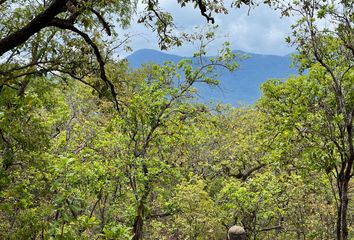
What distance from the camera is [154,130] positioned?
15969mm

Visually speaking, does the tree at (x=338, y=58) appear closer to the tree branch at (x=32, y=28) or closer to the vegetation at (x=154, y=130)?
the vegetation at (x=154, y=130)

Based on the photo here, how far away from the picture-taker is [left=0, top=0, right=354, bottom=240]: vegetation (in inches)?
334

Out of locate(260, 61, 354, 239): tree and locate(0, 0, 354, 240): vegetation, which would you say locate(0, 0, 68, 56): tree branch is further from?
locate(260, 61, 354, 239): tree

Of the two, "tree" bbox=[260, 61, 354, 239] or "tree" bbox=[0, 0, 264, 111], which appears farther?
"tree" bbox=[260, 61, 354, 239]

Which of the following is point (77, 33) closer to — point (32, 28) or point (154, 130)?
point (32, 28)

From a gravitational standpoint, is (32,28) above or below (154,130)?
below

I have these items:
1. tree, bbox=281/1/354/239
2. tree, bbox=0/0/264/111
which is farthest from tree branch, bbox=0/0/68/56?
tree, bbox=281/1/354/239

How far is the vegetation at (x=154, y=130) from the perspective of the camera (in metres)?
8.48

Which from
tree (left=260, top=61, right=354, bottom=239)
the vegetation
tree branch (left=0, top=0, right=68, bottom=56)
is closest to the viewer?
tree branch (left=0, top=0, right=68, bottom=56)

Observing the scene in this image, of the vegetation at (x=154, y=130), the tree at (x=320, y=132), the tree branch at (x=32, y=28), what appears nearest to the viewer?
the tree branch at (x=32, y=28)

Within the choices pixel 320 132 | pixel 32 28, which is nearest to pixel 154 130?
pixel 320 132

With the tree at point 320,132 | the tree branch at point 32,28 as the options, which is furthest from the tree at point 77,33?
the tree at point 320,132

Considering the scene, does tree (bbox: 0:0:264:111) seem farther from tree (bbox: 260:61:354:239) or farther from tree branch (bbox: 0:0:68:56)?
tree (bbox: 260:61:354:239)

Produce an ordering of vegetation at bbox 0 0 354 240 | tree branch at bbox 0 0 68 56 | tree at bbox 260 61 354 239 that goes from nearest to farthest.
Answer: tree branch at bbox 0 0 68 56 → vegetation at bbox 0 0 354 240 → tree at bbox 260 61 354 239
